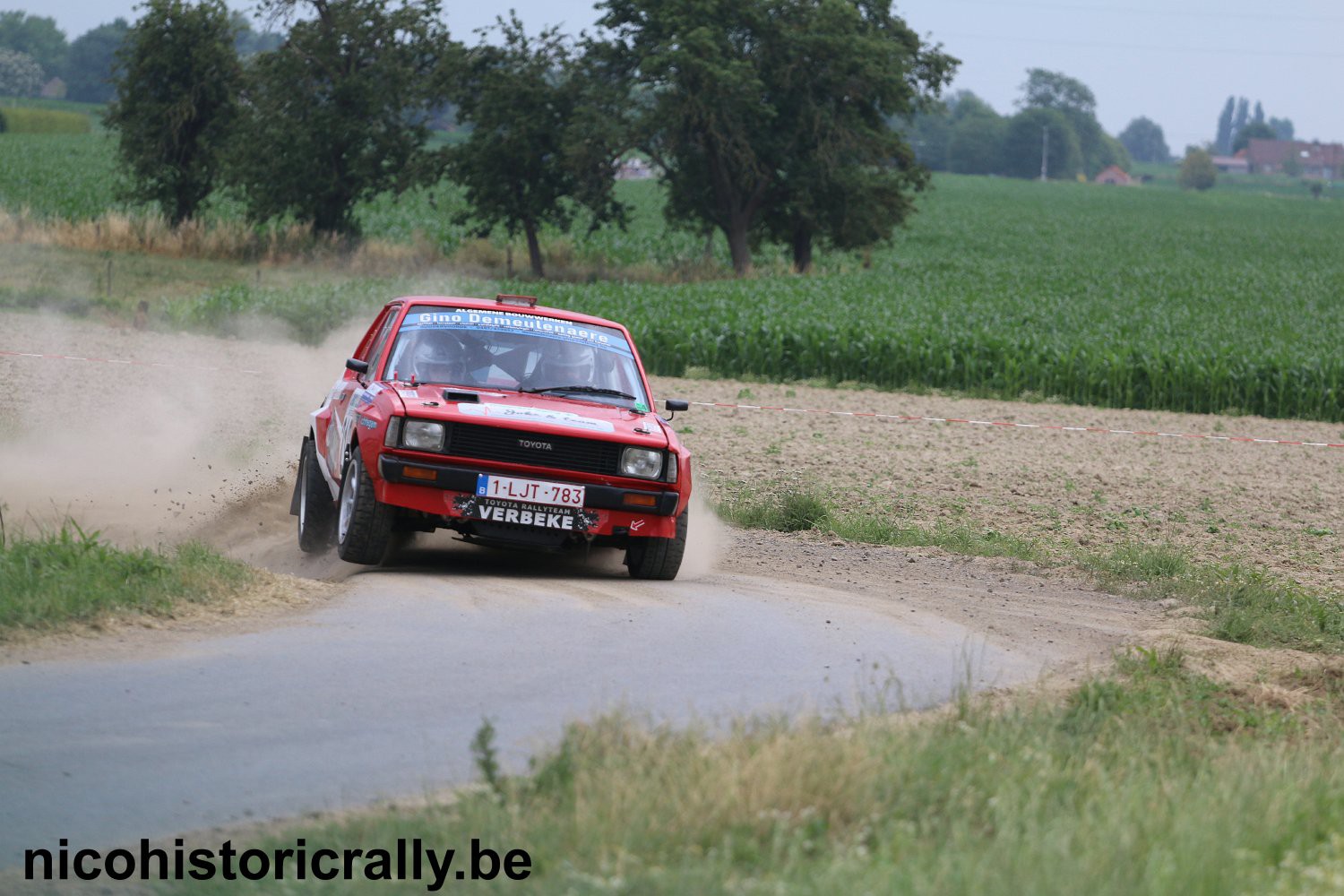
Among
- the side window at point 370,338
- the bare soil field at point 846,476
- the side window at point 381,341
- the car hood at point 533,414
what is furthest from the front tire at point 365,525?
the side window at point 370,338

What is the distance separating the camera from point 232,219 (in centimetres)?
4825

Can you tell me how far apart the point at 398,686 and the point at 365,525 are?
9.01 ft

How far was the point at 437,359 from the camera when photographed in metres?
9.94

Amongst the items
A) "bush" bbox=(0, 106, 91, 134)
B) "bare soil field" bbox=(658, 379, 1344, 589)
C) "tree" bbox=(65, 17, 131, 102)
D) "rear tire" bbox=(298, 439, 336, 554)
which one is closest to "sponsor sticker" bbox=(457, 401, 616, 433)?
"rear tire" bbox=(298, 439, 336, 554)

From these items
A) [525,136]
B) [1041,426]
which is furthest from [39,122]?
[1041,426]

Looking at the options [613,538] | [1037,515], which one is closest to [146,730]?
[613,538]

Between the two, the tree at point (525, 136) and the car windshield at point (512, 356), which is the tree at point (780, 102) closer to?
the tree at point (525, 136)

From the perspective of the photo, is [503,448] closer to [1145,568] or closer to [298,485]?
[298,485]

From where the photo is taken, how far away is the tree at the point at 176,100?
49938 mm

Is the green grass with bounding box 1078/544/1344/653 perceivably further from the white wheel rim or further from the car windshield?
the white wheel rim

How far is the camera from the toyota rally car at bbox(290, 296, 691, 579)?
29.0ft

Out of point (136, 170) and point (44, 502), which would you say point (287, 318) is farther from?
point (136, 170)

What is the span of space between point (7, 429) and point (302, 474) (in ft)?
15.8

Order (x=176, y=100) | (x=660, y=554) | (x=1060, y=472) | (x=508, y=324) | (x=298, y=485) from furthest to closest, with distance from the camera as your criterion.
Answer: (x=176, y=100), (x=1060, y=472), (x=298, y=485), (x=508, y=324), (x=660, y=554)
